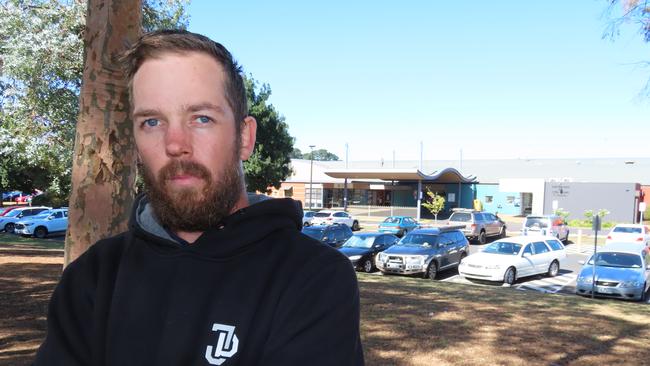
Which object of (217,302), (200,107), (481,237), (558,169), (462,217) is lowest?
(481,237)

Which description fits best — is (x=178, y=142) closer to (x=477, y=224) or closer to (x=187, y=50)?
(x=187, y=50)

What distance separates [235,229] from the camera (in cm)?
145

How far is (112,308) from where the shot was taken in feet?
4.65

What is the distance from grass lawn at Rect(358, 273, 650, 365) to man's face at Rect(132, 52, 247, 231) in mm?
4129

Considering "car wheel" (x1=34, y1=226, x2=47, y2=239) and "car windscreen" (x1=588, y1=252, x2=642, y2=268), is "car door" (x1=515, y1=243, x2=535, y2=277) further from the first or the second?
"car wheel" (x1=34, y1=226, x2=47, y2=239)

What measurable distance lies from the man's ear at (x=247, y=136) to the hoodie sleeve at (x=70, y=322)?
0.62m

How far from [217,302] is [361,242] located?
59.0 ft

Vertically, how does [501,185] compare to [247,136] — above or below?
above

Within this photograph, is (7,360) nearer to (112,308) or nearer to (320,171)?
(112,308)

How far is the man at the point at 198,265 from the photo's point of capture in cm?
129

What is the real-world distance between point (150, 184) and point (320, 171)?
58993mm

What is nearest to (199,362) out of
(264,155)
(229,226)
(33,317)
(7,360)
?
(229,226)

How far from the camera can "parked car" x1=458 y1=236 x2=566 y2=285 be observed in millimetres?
15805

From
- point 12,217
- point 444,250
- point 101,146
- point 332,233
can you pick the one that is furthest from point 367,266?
point 12,217
